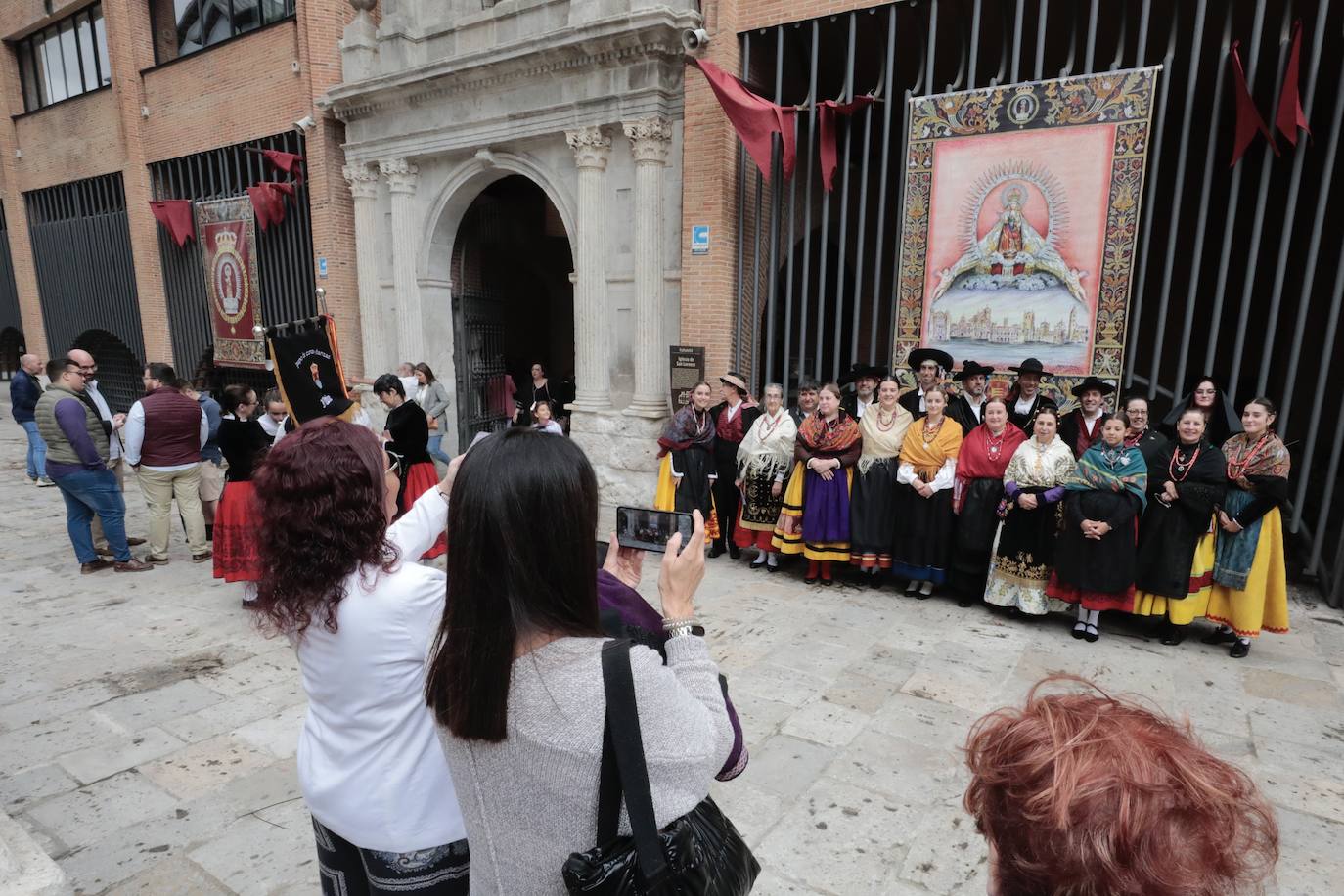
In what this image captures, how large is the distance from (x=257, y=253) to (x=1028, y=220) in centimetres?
1157

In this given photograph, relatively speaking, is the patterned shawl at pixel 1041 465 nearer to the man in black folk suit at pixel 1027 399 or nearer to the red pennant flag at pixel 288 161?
the man in black folk suit at pixel 1027 399

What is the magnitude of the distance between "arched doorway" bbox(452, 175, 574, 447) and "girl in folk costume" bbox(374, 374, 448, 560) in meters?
4.50

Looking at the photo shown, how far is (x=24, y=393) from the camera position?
373 inches

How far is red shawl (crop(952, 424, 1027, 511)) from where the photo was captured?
5445mm

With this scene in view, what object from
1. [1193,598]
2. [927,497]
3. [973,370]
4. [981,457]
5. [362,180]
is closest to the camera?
[1193,598]

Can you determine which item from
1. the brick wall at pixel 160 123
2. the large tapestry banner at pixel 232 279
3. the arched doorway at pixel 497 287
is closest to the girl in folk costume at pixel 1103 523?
the arched doorway at pixel 497 287

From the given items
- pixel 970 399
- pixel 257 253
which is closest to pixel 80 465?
pixel 257 253

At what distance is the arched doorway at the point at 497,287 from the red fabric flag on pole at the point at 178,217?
5.74 meters

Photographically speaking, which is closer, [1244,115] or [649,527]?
[649,527]

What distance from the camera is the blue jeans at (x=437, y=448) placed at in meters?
9.73

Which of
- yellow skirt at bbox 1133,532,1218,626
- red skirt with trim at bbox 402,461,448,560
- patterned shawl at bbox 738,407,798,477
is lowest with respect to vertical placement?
yellow skirt at bbox 1133,532,1218,626

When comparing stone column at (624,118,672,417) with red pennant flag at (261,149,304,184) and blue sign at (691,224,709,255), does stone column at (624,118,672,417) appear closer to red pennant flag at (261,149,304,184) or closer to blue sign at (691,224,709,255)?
blue sign at (691,224,709,255)

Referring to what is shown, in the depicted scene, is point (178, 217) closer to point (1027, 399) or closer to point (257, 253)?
point (257, 253)

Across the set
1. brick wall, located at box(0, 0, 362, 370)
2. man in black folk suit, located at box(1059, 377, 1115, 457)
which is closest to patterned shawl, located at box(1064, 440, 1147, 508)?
man in black folk suit, located at box(1059, 377, 1115, 457)
